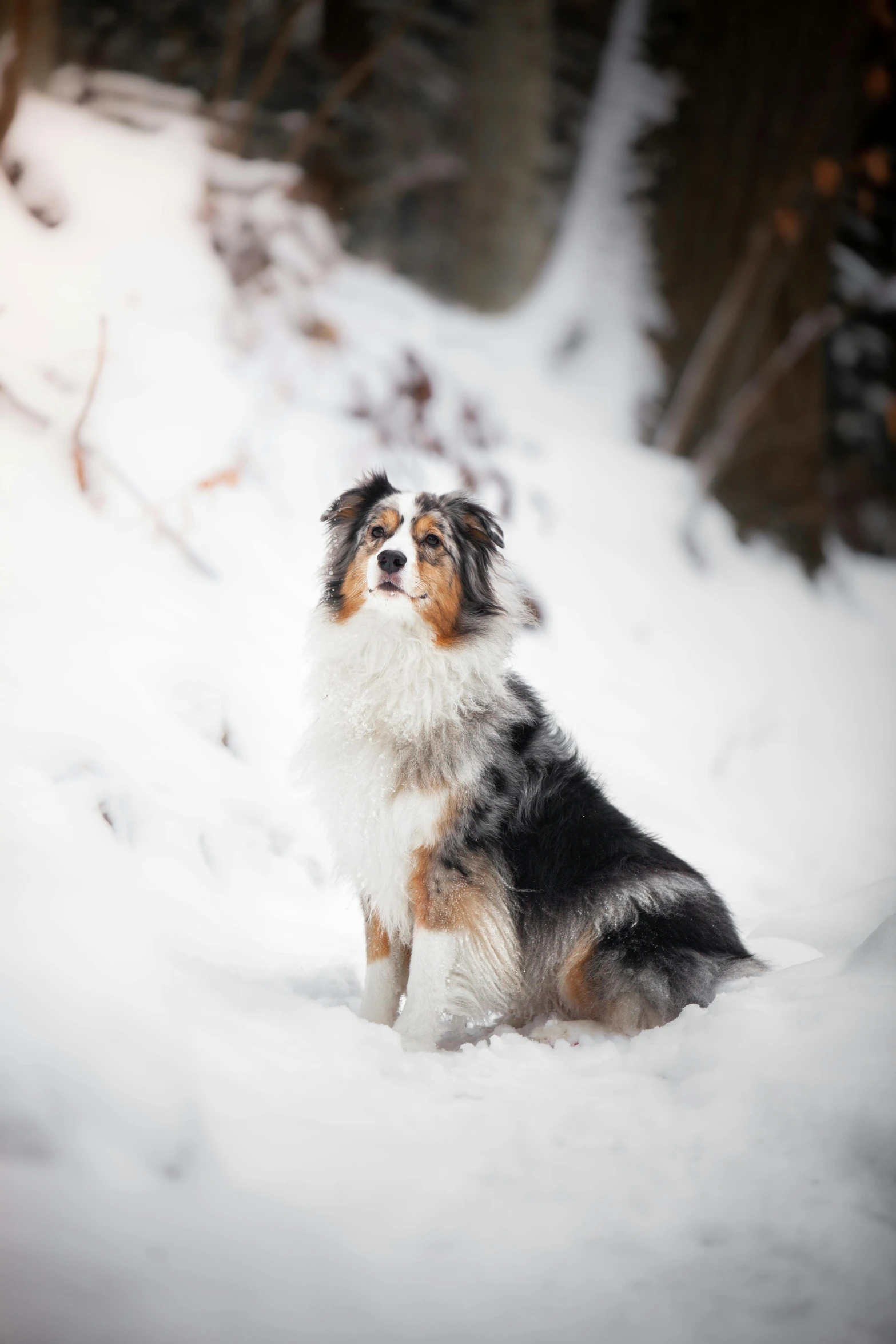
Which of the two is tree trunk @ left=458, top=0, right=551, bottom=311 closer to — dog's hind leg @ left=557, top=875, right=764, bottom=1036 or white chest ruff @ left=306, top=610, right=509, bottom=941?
white chest ruff @ left=306, top=610, right=509, bottom=941

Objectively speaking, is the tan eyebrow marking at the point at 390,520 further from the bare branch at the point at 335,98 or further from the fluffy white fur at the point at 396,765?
the bare branch at the point at 335,98

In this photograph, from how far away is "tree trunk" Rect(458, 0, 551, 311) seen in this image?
22.3 feet

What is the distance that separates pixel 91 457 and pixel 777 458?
5.37 m

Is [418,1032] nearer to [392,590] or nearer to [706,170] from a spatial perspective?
[392,590]

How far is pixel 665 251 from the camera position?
704 centimetres

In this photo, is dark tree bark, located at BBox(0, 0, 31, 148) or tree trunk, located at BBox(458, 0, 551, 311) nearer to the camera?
dark tree bark, located at BBox(0, 0, 31, 148)

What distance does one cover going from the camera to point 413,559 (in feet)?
7.64

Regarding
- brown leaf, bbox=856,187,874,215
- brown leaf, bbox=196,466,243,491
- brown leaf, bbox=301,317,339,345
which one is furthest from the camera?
brown leaf, bbox=856,187,874,215

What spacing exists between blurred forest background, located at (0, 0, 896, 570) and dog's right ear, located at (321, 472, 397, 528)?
434 centimetres

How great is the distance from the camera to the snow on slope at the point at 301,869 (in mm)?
1410

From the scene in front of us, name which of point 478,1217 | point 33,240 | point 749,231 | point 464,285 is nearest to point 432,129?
point 464,285

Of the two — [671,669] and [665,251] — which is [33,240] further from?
[665,251]

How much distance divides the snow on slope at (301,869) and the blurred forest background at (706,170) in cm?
143

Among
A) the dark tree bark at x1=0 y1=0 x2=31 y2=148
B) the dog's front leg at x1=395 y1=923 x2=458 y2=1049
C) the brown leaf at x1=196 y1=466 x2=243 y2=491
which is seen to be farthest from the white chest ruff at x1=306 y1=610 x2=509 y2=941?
the dark tree bark at x1=0 y1=0 x2=31 y2=148
